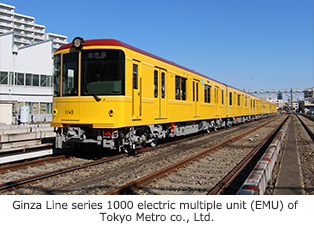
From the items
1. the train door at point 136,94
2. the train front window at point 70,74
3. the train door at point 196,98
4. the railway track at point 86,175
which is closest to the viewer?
the railway track at point 86,175

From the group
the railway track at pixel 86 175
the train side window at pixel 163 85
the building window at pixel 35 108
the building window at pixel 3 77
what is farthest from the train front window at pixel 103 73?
the building window at pixel 35 108

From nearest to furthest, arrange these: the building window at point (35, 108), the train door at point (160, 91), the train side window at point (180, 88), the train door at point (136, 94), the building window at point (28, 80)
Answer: the train door at point (136, 94) → the train door at point (160, 91) → the train side window at point (180, 88) → the building window at point (28, 80) → the building window at point (35, 108)

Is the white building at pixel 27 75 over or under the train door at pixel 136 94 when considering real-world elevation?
over

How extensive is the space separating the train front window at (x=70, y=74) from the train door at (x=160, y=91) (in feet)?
9.99

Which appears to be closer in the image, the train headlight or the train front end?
the train front end

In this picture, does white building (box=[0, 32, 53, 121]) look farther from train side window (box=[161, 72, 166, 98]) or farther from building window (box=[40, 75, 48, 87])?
train side window (box=[161, 72, 166, 98])

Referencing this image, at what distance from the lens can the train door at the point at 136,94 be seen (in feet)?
26.6

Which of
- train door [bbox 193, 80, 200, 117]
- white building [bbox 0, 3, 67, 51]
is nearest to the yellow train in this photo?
train door [bbox 193, 80, 200, 117]

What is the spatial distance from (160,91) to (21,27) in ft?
308

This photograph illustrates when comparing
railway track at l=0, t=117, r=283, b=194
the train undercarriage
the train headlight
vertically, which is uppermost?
the train headlight

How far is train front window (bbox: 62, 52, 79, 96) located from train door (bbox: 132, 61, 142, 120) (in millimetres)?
1785

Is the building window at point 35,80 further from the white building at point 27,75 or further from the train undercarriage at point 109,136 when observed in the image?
the train undercarriage at point 109,136

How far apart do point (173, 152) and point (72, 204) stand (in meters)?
6.00

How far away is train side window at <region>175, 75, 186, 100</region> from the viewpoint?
11347 millimetres
